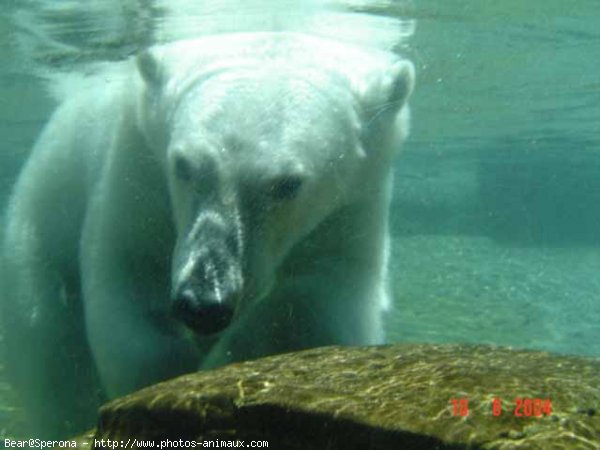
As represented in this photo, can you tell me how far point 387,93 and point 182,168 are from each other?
1.29 m

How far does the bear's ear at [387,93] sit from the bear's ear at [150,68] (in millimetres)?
1070

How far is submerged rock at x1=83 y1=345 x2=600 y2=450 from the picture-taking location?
2.02 meters

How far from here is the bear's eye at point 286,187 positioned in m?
3.23

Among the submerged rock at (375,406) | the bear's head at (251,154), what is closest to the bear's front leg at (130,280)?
the bear's head at (251,154)

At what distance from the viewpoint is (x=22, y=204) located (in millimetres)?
4617

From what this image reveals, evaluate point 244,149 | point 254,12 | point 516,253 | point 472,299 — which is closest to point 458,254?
point 516,253

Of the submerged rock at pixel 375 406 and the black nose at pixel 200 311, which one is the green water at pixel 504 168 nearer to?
the black nose at pixel 200 311

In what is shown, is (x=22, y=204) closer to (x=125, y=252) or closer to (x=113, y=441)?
(x=125, y=252)

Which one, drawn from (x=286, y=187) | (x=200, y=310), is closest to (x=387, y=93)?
(x=286, y=187)

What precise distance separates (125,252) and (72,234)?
2.85ft

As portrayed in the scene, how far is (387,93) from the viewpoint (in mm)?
4027

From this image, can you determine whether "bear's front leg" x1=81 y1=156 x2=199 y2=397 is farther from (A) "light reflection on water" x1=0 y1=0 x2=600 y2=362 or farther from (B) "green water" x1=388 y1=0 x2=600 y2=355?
(B) "green water" x1=388 y1=0 x2=600 y2=355
